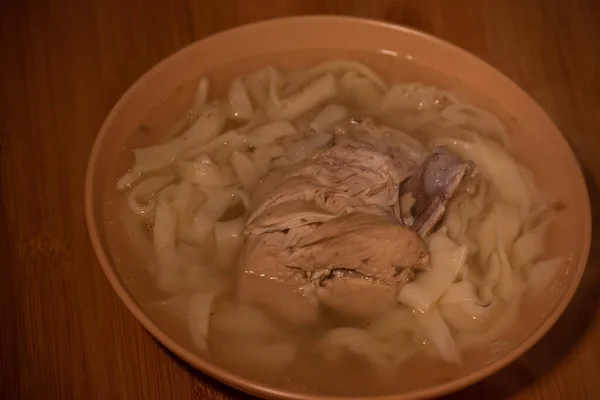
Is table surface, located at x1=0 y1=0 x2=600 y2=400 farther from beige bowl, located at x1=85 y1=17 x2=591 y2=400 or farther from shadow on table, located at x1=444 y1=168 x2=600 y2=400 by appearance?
beige bowl, located at x1=85 y1=17 x2=591 y2=400

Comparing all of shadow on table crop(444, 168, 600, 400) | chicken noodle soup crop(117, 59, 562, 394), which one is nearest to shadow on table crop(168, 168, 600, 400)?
shadow on table crop(444, 168, 600, 400)

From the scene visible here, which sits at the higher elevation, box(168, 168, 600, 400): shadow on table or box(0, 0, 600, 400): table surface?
box(0, 0, 600, 400): table surface

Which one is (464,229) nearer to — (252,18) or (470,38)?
(470,38)

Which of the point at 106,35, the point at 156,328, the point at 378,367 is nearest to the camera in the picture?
the point at 156,328

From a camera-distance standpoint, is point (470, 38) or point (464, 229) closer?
point (464, 229)

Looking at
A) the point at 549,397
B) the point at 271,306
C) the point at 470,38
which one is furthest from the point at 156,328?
the point at 470,38
